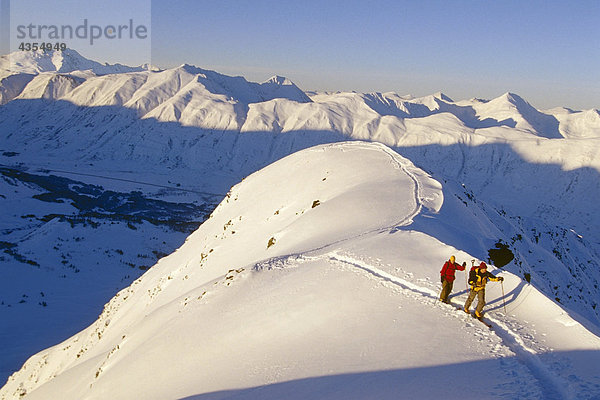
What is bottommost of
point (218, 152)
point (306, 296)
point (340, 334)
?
point (218, 152)

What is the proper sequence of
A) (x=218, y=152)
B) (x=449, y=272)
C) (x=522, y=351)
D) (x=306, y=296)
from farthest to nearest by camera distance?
(x=218, y=152) → (x=306, y=296) → (x=449, y=272) → (x=522, y=351)

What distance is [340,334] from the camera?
9148 mm

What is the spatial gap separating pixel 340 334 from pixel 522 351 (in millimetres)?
3700

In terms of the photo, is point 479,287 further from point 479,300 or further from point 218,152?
point 218,152

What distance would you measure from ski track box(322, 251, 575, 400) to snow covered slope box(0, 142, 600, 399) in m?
0.03

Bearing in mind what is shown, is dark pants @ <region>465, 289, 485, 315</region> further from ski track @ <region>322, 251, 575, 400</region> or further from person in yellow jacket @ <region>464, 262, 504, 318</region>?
ski track @ <region>322, 251, 575, 400</region>

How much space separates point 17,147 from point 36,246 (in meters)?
139

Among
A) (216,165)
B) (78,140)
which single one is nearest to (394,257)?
(216,165)

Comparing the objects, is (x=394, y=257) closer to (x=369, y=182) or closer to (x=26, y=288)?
(x=369, y=182)

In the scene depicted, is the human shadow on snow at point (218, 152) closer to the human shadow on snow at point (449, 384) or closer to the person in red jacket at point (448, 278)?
the person in red jacket at point (448, 278)

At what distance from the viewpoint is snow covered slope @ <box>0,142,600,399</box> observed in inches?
298

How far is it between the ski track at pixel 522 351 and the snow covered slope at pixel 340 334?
0.09 ft

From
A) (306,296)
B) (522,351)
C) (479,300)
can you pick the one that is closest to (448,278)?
(479,300)

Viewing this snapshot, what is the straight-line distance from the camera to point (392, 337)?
868 centimetres
